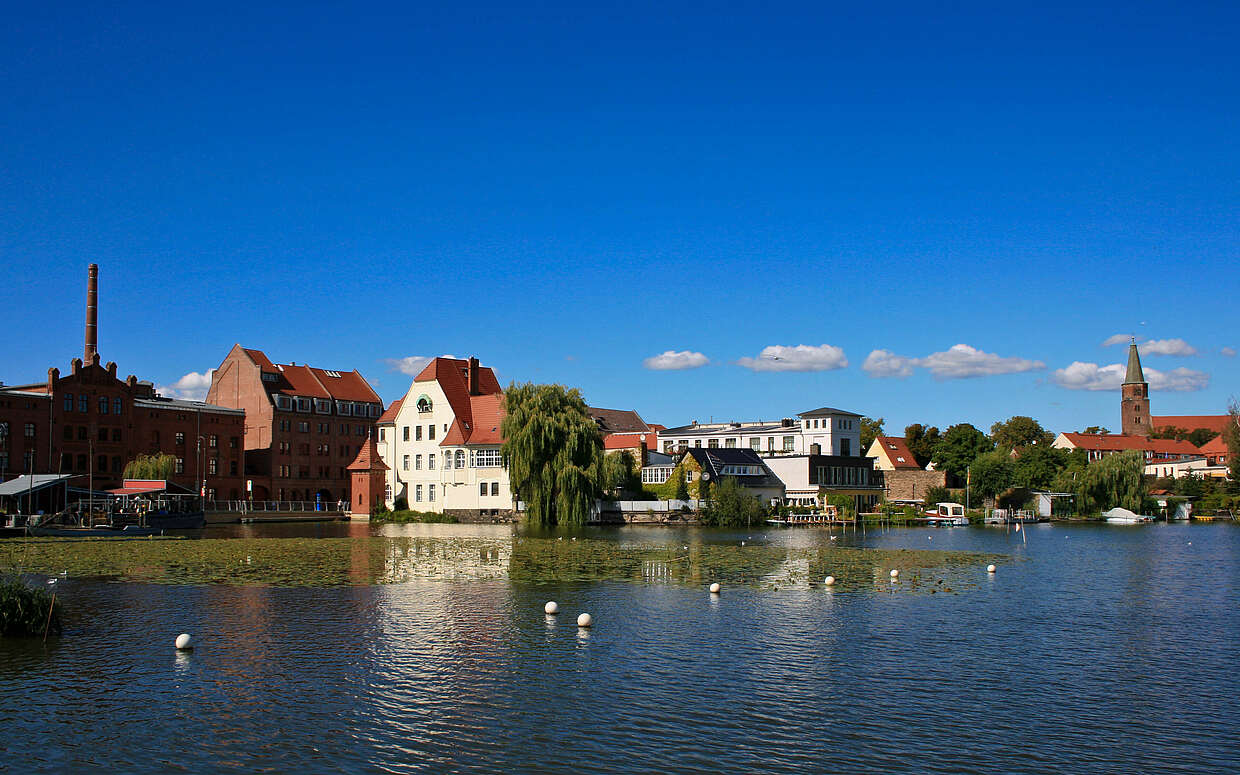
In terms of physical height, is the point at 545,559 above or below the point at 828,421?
below

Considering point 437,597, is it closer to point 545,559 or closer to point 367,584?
point 367,584

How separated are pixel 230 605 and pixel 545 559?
1658 cm

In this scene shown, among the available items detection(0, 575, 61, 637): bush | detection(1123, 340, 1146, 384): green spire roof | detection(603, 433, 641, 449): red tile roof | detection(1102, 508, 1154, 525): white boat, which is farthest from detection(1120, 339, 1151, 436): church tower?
detection(0, 575, 61, 637): bush

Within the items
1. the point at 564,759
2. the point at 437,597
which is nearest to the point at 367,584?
the point at 437,597

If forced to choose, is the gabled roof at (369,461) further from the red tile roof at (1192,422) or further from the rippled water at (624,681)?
the red tile roof at (1192,422)

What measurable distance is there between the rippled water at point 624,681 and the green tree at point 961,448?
305 ft

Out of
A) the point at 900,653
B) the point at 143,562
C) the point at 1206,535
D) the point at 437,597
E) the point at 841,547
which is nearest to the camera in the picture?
the point at 900,653

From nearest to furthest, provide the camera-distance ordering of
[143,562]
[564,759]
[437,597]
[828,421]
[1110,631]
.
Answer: [564,759] → [1110,631] → [437,597] → [143,562] → [828,421]

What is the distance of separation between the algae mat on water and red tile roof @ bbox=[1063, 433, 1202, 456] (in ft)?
428

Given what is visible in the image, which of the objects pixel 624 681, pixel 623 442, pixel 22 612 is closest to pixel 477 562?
pixel 22 612

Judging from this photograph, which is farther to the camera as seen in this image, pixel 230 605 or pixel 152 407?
pixel 152 407

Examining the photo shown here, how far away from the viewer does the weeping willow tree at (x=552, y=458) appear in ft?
235

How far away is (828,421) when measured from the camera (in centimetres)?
10362

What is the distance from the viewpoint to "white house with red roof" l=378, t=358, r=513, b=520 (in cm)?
8744
